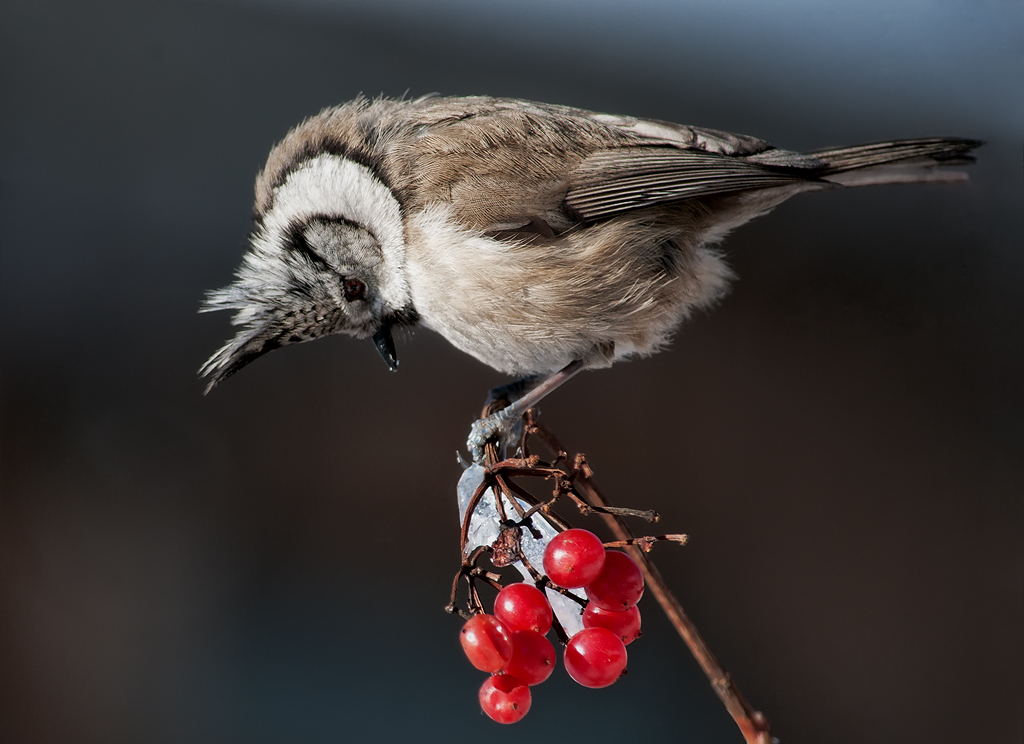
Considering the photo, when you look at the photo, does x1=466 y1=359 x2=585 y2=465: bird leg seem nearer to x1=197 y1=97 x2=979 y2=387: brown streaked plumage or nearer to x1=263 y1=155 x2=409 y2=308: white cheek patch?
x1=197 y1=97 x2=979 y2=387: brown streaked plumage

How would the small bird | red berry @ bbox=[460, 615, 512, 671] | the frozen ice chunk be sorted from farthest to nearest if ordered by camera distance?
the small bird → the frozen ice chunk → red berry @ bbox=[460, 615, 512, 671]

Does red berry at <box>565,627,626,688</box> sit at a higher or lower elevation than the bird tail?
lower

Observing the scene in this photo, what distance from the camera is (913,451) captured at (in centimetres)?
112

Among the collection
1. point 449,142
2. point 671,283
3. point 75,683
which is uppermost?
point 449,142

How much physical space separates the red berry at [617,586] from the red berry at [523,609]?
0.18ft

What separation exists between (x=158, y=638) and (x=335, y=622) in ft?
1.08

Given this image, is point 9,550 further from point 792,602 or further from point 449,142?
point 792,602

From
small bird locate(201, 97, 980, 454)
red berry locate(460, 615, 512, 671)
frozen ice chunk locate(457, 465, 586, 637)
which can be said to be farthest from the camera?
small bird locate(201, 97, 980, 454)

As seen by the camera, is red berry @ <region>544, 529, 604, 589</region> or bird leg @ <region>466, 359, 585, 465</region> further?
bird leg @ <region>466, 359, 585, 465</region>

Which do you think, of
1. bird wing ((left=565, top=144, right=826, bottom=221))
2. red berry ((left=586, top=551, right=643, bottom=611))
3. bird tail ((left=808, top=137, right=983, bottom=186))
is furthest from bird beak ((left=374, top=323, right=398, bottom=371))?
bird tail ((left=808, top=137, right=983, bottom=186))

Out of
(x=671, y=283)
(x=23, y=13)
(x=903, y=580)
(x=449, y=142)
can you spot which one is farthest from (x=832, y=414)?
(x=23, y=13)

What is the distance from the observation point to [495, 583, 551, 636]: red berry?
0.61 meters

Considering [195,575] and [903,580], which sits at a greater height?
[903,580]

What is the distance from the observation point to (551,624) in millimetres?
644
